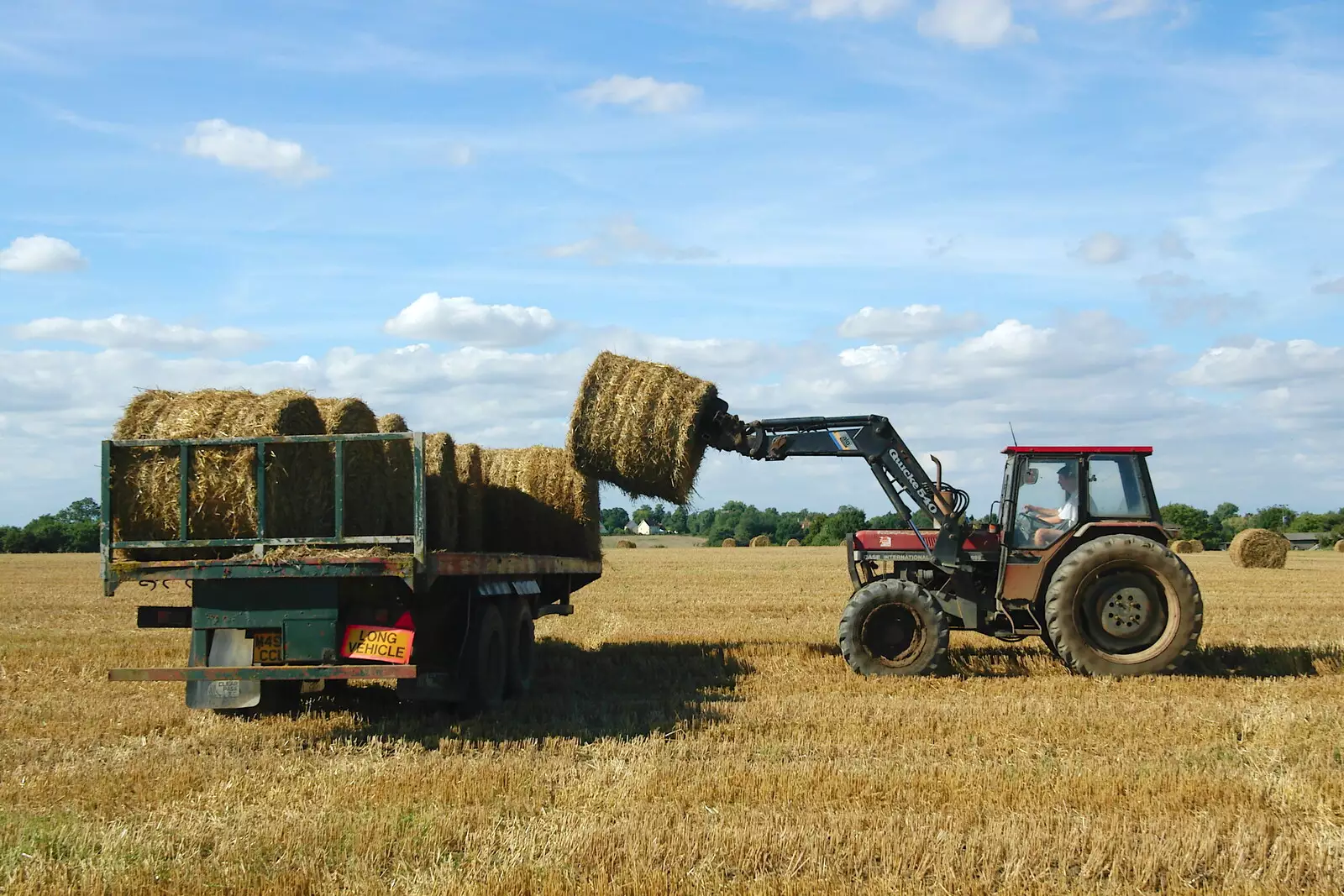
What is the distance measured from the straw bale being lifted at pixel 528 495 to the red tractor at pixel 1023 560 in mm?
1514

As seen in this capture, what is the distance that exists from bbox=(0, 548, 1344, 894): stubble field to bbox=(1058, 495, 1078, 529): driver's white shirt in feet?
4.48

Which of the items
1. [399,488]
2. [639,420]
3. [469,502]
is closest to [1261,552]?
[639,420]

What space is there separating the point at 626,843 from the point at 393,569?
10.0ft

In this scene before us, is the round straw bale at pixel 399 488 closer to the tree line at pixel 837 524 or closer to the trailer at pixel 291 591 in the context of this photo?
the trailer at pixel 291 591

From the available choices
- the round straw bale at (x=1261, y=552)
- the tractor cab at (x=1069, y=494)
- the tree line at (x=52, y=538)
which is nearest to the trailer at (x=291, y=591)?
the tractor cab at (x=1069, y=494)

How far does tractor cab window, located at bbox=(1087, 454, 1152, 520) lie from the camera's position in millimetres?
11484

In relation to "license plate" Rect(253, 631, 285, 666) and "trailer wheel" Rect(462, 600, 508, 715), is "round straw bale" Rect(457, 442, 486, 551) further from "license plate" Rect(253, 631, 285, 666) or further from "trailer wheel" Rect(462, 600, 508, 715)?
"license plate" Rect(253, 631, 285, 666)

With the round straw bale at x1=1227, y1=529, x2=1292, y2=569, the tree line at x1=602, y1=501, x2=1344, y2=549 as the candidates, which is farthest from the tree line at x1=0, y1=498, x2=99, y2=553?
the round straw bale at x1=1227, y1=529, x2=1292, y2=569

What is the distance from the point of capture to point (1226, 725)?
8.52 metres

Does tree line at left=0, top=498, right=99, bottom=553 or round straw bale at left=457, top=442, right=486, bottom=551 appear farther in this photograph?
tree line at left=0, top=498, right=99, bottom=553

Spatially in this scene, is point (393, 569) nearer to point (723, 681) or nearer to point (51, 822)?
point (51, 822)

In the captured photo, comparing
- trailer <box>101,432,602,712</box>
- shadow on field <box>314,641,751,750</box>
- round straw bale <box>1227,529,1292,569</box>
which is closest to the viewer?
trailer <box>101,432,602,712</box>

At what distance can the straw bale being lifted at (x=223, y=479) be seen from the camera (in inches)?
326

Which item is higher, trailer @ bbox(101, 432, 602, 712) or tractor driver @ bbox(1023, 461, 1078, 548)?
tractor driver @ bbox(1023, 461, 1078, 548)
